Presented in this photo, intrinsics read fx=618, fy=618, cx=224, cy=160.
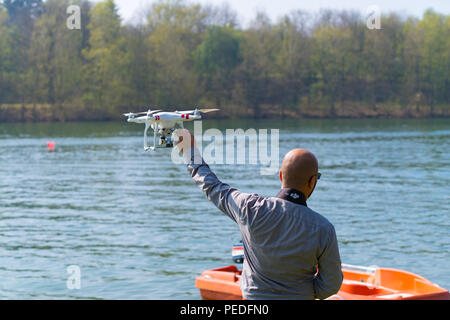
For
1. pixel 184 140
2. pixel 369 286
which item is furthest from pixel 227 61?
pixel 184 140

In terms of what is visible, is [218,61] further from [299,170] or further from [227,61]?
[299,170]

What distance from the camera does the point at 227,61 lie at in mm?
89625

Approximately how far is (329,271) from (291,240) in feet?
1.14

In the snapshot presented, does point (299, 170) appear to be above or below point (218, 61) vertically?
below

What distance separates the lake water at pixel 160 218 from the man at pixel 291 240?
12088 millimetres

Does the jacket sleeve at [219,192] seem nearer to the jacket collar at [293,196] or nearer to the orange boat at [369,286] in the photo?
the jacket collar at [293,196]

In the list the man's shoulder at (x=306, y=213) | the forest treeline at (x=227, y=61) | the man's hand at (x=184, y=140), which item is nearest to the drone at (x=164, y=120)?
the man's hand at (x=184, y=140)

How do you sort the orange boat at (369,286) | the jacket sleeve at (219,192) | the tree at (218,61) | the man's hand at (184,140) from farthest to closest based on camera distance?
1. the tree at (218,61)
2. the orange boat at (369,286)
3. the man's hand at (184,140)
4. the jacket sleeve at (219,192)

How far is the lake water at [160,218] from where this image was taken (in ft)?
58.6

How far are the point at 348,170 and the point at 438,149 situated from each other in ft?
53.5

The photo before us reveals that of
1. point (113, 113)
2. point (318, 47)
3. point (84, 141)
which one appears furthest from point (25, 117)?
point (318, 47)

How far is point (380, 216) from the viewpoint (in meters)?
25.5

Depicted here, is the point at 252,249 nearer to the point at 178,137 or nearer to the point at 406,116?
the point at 178,137

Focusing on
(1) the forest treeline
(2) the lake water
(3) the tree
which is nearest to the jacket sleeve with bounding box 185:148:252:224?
(2) the lake water
